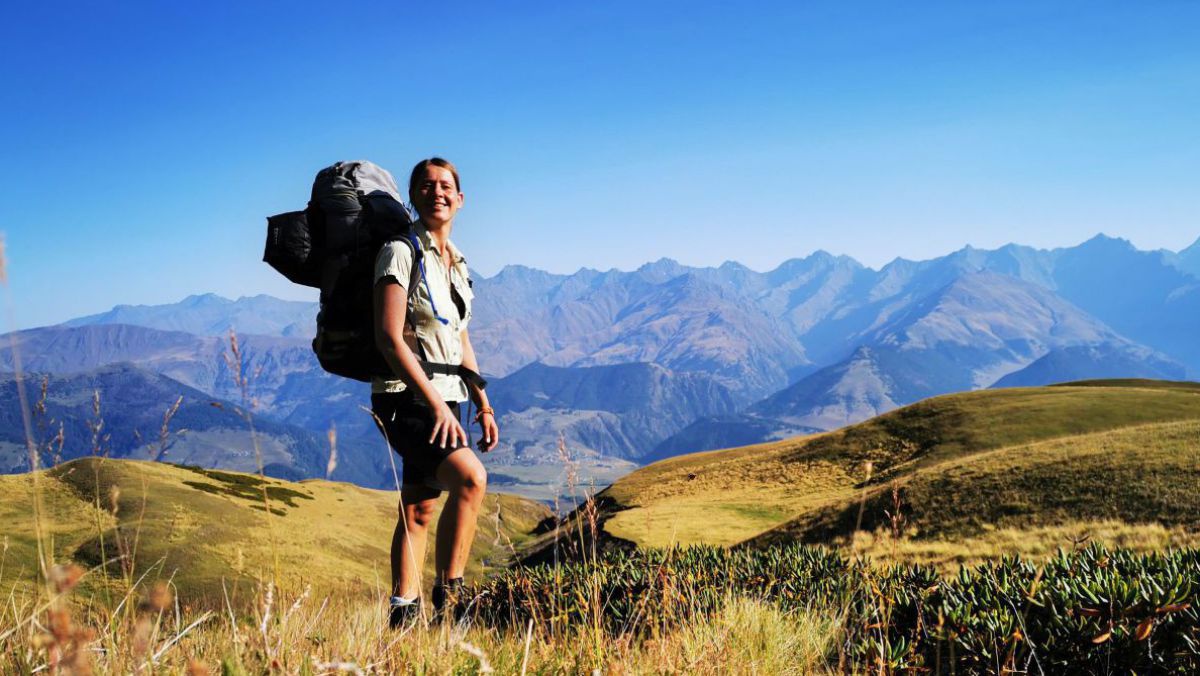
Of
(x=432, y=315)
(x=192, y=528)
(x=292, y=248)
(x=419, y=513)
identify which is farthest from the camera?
(x=192, y=528)

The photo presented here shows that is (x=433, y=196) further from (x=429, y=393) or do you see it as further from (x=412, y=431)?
(x=412, y=431)

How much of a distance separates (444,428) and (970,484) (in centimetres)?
2586

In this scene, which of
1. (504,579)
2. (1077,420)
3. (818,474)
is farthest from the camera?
(818,474)

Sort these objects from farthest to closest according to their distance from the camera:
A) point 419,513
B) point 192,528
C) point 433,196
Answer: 1. point 192,528
2. point 419,513
3. point 433,196

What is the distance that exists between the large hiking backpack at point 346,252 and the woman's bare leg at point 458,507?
686mm

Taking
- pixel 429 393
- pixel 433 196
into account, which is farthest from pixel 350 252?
pixel 429 393

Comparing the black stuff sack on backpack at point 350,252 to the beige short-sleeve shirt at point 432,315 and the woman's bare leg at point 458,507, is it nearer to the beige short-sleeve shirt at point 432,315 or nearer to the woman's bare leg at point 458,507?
the beige short-sleeve shirt at point 432,315

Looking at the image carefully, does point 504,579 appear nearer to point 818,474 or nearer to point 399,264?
point 399,264

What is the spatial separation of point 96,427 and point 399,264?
1.94 meters

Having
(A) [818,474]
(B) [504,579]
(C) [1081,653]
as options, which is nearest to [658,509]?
(A) [818,474]

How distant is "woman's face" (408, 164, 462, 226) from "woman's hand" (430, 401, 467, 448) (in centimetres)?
139

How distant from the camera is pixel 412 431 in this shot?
4.94m

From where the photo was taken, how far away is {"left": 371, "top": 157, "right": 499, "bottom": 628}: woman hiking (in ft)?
15.6

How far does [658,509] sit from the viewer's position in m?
46.3
